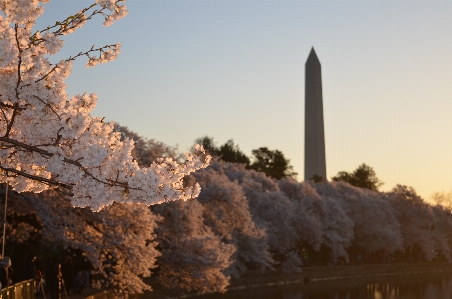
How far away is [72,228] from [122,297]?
3.66 meters

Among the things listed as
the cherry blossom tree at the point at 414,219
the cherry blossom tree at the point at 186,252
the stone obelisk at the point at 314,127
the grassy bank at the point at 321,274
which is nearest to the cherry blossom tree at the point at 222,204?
the grassy bank at the point at 321,274

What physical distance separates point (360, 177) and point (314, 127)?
36001mm

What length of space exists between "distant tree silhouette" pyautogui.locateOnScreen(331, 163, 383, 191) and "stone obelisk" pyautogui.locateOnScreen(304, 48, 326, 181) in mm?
30950

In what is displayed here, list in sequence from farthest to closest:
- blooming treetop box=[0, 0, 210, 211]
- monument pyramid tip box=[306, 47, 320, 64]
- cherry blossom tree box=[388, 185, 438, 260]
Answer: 1. monument pyramid tip box=[306, 47, 320, 64]
2. cherry blossom tree box=[388, 185, 438, 260]
3. blooming treetop box=[0, 0, 210, 211]

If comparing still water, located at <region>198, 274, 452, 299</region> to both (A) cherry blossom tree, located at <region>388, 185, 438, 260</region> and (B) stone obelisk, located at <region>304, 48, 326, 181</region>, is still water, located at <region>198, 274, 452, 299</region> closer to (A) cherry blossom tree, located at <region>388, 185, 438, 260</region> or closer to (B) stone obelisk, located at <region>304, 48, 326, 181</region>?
(A) cherry blossom tree, located at <region>388, 185, 438, 260</region>

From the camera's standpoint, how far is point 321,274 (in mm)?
60844

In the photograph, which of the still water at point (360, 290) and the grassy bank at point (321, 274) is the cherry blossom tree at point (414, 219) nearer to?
the grassy bank at point (321, 274)

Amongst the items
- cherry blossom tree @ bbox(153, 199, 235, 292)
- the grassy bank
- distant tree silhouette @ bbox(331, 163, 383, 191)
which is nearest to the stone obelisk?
the grassy bank

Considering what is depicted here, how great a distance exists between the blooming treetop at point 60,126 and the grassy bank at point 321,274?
25211 mm

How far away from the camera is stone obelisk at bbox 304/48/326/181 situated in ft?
265

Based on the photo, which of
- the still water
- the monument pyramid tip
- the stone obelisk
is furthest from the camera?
the monument pyramid tip

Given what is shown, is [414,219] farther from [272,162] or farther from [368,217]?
[272,162]

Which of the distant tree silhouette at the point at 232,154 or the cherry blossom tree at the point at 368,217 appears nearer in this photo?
the cherry blossom tree at the point at 368,217

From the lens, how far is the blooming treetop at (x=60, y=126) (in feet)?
29.9
